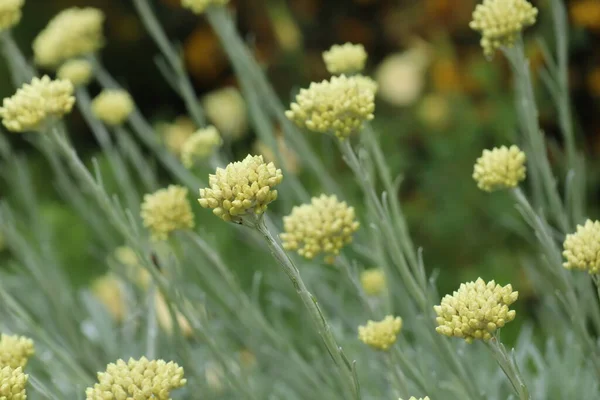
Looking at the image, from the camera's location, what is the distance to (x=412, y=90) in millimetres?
2367

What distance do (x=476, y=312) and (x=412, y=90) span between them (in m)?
1.72

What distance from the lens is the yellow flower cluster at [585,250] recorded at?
2.58 feet

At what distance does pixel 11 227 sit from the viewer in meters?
1.20

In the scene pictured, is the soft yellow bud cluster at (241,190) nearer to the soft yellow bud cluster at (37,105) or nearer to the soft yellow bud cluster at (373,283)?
the soft yellow bud cluster at (37,105)

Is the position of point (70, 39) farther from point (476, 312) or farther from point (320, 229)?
point (476, 312)

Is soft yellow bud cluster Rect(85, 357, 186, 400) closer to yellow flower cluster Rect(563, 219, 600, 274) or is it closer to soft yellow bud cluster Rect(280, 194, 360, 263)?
soft yellow bud cluster Rect(280, 194, 360, 263)

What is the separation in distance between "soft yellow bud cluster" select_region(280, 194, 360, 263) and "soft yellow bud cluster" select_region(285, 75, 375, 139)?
0.10 metres

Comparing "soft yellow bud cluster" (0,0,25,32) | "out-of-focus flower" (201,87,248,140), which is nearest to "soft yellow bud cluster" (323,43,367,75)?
"soft yellow bud cluster" (0,0,25,32)

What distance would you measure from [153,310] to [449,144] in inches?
44.4

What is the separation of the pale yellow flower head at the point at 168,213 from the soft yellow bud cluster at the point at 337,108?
9.5 inches

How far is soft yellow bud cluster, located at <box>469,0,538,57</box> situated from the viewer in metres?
0.95

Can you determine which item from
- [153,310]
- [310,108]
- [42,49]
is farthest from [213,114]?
[310,108]

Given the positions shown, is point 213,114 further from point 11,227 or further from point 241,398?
point 241,398

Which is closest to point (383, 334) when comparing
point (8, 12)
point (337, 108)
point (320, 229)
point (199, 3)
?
point (320, 229)
